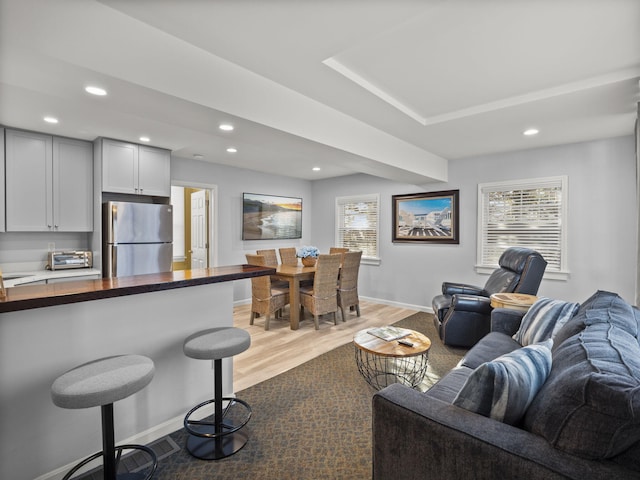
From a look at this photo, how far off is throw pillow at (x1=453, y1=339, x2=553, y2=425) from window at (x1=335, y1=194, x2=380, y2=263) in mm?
4746

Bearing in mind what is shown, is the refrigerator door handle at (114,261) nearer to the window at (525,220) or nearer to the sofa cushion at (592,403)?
the sofa cushion at (592,403)

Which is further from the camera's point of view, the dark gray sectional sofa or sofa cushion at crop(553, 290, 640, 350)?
sofa cushion at crop(553, 290, 640, 350)

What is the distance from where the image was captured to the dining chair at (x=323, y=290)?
4289mm

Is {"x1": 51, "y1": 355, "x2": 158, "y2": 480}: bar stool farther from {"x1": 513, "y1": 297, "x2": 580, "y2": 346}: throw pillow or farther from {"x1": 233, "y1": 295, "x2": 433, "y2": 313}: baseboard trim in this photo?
{"x1": 233, "y1": 295, "x2": 433, "y2": 313}: baseboard trim

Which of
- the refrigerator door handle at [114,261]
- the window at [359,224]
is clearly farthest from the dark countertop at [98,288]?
the window at [359,224]

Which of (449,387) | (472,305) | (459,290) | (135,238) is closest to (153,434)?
(449,387)

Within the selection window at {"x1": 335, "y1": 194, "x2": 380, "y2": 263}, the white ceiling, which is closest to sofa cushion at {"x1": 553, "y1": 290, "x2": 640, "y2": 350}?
the white ceiling

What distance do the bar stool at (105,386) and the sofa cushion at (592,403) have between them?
1.60 m

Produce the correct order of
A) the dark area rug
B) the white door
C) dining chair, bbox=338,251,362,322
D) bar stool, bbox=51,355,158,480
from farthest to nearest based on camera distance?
the white door
dining chair, bbox=338,251,362,322
the dark area rug
bar stool, bbox=51,355,158,480

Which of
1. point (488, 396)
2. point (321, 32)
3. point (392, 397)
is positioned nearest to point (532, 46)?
point (321, 32)

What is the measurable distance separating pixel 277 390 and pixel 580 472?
2185mm

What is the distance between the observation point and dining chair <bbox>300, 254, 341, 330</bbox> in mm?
4289

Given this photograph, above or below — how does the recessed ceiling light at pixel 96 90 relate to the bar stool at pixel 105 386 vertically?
above

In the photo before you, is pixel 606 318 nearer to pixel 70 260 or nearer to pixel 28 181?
pixel 70 260
